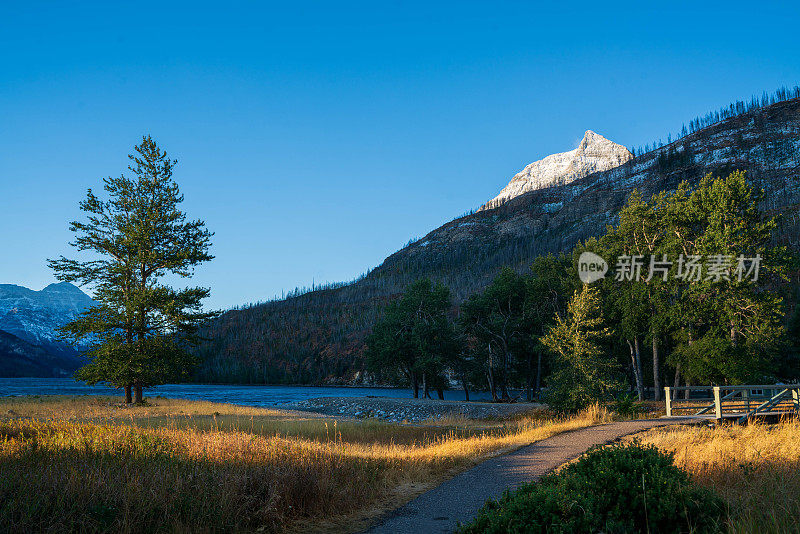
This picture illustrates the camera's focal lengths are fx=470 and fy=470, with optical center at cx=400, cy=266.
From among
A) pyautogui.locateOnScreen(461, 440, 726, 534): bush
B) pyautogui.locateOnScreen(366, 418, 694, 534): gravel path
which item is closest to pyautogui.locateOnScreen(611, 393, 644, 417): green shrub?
pyautogui.locateOnScreen(366, 418, 694, 534): gravel path

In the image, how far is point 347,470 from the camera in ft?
30.1

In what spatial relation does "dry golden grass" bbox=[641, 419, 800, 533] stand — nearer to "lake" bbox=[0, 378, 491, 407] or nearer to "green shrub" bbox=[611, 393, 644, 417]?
"green shrub" bbox=[611, 393, 644, 417]

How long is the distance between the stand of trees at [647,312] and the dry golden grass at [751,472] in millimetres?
13142

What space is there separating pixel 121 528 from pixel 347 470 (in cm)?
428

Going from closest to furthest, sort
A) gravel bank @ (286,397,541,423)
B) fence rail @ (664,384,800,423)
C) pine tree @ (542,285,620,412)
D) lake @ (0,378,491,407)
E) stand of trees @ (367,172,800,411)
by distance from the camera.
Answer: fence rail @ (664,384,800,423)
pine tree @ (542,285,620,412)
stand of trees @ (367,172,800,411)
gravel bank @ (286,397,541,423)
lake @ (0,378,491,407)

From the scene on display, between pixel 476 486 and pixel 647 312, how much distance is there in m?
33.4

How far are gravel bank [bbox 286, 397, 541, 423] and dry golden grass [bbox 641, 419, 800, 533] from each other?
2069 centimetres

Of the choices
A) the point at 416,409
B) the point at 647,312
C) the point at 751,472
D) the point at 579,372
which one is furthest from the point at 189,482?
the point at 647,312

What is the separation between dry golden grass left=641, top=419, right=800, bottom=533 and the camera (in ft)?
18.4

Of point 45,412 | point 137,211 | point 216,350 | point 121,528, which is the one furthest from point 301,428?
point 216,350

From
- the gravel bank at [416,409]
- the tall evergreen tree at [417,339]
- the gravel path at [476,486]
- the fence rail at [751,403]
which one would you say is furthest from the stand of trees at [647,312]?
the gravel path at [476,486]

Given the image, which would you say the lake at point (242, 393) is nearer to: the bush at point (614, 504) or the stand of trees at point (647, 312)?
the stand of trees at point (647, 312)

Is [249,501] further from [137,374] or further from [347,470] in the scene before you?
[137,374]

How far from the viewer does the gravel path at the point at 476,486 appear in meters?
7.12
